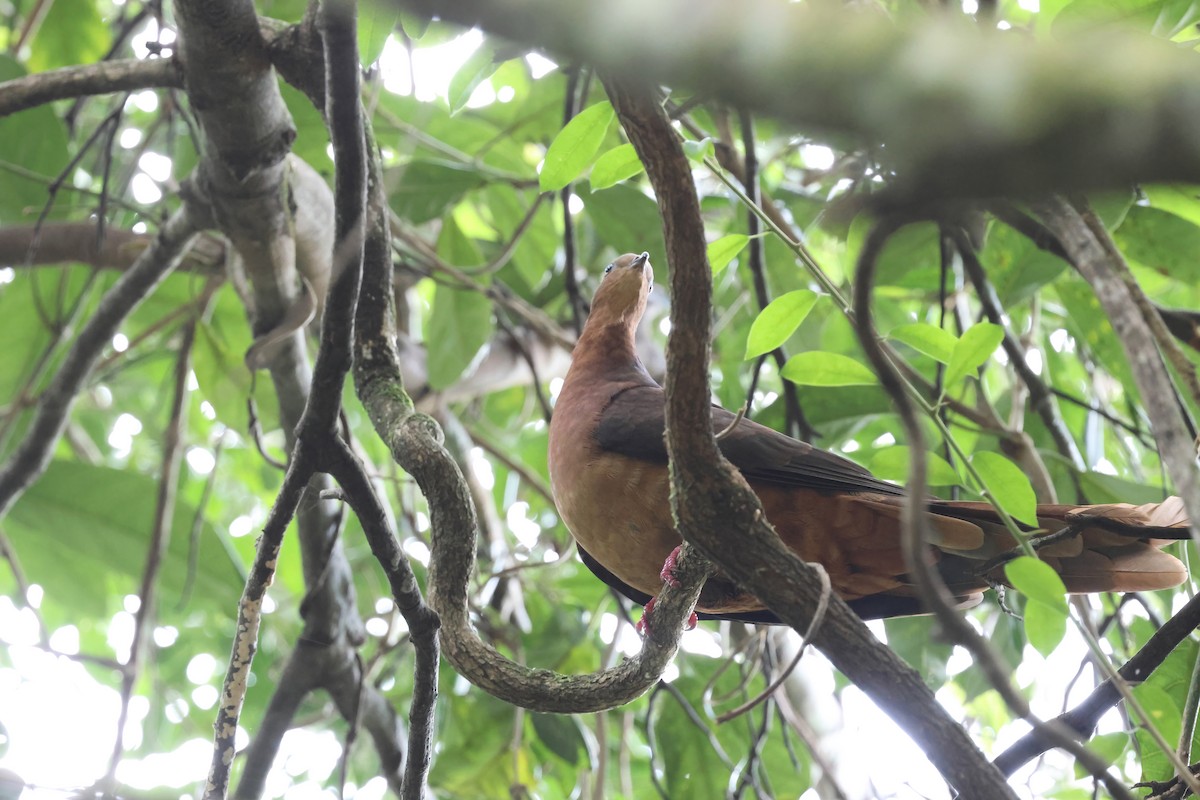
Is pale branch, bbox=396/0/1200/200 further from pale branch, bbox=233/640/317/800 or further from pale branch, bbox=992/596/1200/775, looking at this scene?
pale branch, bbox=233/640/317/800

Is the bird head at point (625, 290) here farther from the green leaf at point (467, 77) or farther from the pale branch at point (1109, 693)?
the pale branch at point (1109, 693)

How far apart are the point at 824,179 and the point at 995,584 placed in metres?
1.81

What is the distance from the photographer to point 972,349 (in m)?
1.56

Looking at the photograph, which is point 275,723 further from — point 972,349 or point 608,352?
point 972,349

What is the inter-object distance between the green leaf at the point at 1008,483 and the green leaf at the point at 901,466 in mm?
59

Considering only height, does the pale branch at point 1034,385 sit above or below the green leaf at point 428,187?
below

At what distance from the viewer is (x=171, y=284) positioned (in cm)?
363

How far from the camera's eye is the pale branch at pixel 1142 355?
3.38 feet

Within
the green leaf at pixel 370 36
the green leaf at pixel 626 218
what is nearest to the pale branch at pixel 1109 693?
the green leaf at pixel 370 36

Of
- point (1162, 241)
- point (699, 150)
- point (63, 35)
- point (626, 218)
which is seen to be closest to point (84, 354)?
point (626, 218)

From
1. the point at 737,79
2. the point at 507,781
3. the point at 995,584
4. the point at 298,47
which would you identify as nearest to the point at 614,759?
the point at 507,781

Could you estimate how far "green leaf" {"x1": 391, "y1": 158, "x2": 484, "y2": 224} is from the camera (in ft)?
10.3

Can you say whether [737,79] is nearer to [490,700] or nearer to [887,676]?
[887,676]

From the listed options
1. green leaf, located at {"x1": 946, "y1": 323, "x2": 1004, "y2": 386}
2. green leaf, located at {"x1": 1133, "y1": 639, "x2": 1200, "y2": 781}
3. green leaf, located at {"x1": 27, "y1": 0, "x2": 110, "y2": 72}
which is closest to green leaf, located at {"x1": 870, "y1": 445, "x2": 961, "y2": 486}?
green leaf, located at {"x1": 946, "y1": 323, "x2": 1004, "y2": 386}
